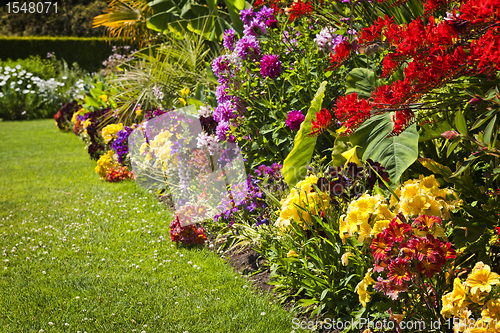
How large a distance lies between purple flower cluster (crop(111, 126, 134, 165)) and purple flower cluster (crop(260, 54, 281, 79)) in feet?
10.1

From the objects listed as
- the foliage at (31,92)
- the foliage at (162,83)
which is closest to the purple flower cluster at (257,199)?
the foliage at (162,83)

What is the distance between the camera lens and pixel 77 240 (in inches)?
146

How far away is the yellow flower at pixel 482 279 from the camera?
1516 mm

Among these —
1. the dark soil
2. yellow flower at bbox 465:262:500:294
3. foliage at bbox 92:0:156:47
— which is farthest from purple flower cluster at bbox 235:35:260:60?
foliage at bbox 92:0:156:47

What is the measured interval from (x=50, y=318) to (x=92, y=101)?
634 centimetres

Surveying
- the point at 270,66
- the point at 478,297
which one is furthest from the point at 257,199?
the point at 478,297

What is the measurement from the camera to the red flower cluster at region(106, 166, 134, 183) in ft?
18.7

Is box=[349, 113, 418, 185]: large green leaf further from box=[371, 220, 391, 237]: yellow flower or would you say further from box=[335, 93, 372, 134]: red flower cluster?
box=[335, 93, 372, 134]: red flower cluster

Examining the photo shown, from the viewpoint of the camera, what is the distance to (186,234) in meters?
3.49

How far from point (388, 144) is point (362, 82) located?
0.70 meters

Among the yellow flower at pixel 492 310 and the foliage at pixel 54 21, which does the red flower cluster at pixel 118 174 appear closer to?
the yellow flower at pixel 492 310

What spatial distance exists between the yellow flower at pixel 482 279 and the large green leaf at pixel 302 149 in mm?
1316

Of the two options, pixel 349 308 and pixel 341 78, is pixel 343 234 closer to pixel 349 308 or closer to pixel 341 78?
pixel 349 308

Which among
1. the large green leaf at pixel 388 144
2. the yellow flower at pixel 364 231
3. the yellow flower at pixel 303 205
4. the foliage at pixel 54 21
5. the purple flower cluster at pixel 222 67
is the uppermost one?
the large green leaf at pixel 388 144
